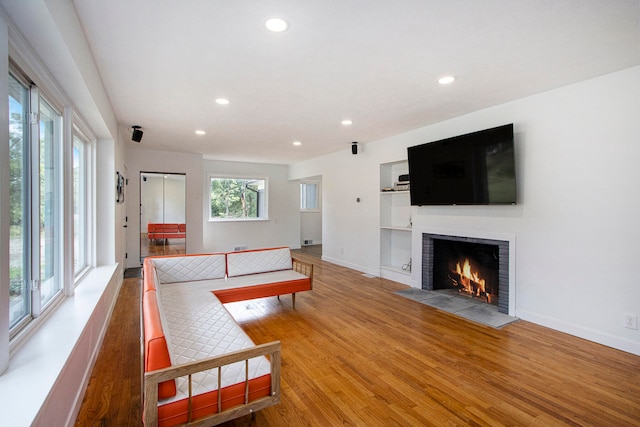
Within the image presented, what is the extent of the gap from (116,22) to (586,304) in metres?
4.62

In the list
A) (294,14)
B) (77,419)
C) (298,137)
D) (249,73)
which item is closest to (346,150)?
(298,137)

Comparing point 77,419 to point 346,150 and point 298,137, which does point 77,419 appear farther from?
point 346,150

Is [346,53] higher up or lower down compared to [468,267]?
higher up

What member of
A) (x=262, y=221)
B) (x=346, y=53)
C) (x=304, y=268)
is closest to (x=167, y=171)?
(x=262, y=221)

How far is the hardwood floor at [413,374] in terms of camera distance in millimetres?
1945

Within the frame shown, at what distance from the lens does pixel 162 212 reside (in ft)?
32.0

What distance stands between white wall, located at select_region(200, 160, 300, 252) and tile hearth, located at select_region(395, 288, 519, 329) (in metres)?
4.88

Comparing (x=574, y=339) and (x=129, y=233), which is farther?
(x=129, y=233)

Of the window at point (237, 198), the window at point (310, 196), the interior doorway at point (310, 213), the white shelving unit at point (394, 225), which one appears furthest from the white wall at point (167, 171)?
the white shelving unit at point (394, 225)

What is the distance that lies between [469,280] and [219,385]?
12.9 ft

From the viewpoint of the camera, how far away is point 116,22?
79.5 inches

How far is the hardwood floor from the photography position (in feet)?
6.38

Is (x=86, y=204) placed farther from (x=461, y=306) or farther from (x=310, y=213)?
(x=310, y=213)

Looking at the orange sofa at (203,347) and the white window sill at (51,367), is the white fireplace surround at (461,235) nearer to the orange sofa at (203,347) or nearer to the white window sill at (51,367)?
the orange sofa at (203,347)
